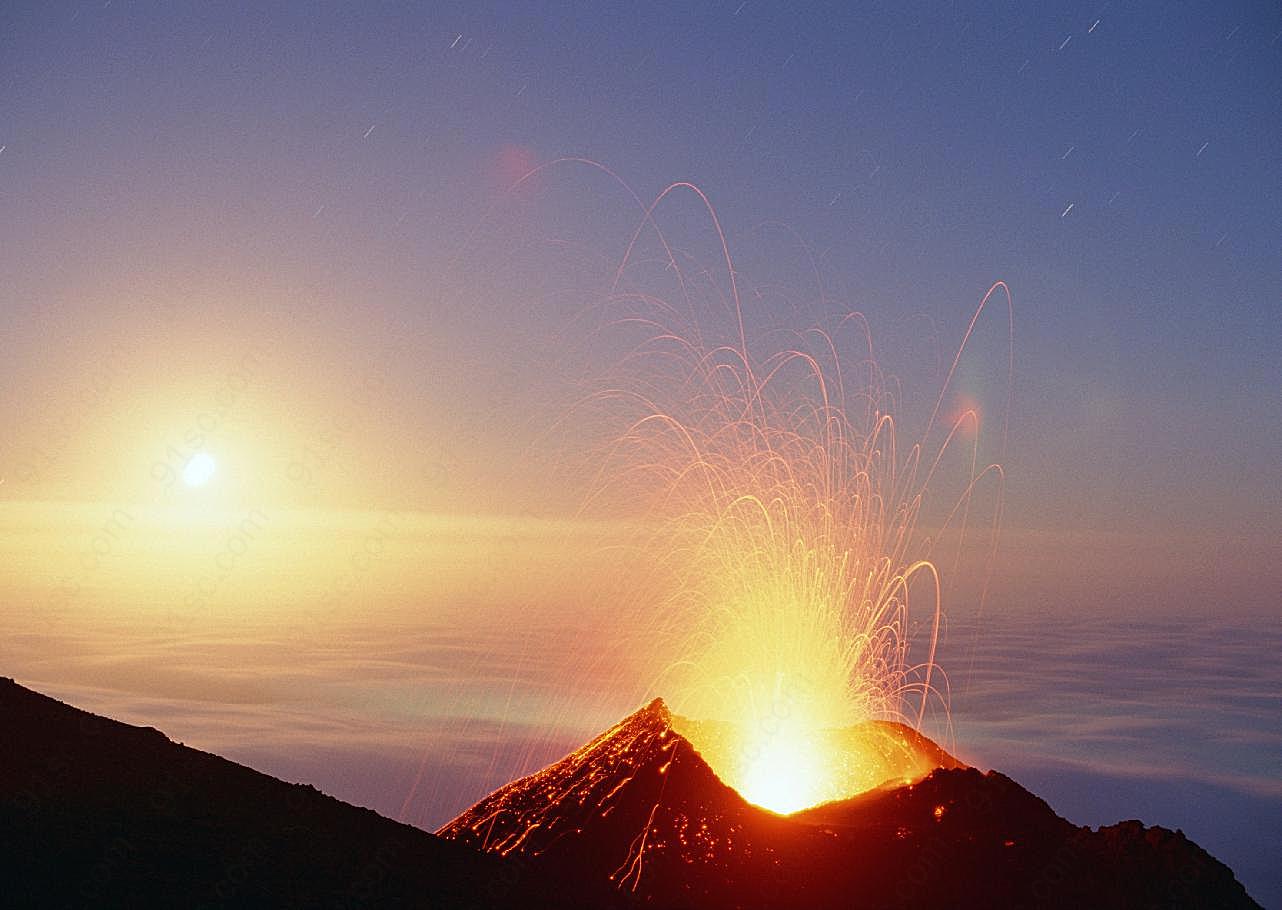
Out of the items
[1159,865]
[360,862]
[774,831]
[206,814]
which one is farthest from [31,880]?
[1159,865]

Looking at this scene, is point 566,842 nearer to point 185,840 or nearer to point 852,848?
point 852,848

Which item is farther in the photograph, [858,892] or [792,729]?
[792,729]

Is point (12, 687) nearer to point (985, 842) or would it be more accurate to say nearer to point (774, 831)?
point (774, 831)

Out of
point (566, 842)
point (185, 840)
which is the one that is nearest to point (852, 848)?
point (566, 842)

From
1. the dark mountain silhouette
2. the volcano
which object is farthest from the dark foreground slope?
the volcano

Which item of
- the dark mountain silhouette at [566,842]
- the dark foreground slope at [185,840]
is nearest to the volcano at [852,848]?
the dark mountain silhouette at [566,842]

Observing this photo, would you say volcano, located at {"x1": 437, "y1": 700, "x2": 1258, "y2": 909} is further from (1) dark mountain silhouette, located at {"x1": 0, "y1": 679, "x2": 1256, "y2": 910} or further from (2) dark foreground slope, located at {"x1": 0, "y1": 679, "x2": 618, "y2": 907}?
(2) dark foreground slope, located at {"x1": 0, "y1": 679, "x2": 618, "y2": 907}
